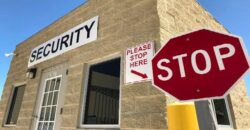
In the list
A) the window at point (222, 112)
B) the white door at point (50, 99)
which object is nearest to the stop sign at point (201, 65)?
the window at point (222, 112)

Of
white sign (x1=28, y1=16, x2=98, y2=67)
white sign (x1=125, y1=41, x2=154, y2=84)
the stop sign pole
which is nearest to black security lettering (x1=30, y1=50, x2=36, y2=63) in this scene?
white sign (x1=28, y1=16, x2=98, y2=67)

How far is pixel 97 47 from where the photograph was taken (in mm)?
4797

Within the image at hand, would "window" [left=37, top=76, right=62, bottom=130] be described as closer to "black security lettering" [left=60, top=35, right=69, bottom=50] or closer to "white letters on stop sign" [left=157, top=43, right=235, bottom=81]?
"black security lettering" [left=60, top=35, right=69, bottom=50]

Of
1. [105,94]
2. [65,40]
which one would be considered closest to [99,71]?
[105,94]

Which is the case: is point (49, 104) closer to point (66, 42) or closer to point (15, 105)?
point (66, 42)

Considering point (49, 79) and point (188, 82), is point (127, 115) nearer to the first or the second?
point (188, 82)

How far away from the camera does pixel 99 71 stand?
763 cm

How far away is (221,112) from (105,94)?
159 inches

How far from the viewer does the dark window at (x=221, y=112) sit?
4.31 m

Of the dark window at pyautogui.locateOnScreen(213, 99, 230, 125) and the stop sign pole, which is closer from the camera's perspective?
the stop sign pole

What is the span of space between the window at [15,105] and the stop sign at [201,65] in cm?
679

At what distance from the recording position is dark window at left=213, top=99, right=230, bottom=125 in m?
4.31

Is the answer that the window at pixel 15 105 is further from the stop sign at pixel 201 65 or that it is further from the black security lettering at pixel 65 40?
the stop sign at pixel 201 65

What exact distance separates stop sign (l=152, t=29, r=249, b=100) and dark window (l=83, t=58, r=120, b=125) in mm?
4505
